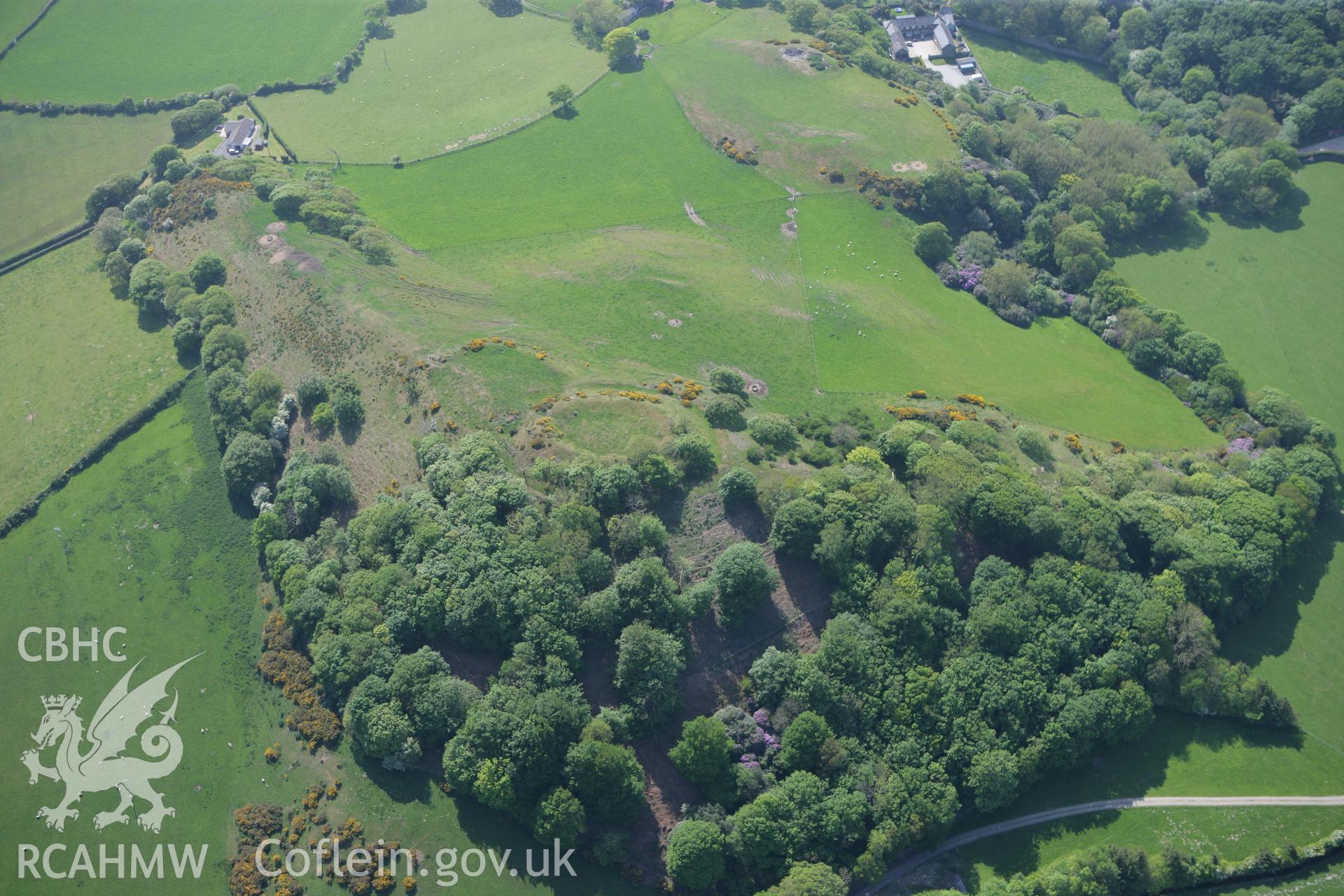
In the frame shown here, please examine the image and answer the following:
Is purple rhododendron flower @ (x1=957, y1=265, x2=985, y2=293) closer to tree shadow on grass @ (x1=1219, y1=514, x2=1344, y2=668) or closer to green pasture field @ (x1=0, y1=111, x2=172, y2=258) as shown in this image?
tree shadow on grass @ (x1=1219, y1=514, x2=1344, y2=668)

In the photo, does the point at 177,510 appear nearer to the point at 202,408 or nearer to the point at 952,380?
the point at 202,408

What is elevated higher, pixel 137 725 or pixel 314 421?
pixel 314 421

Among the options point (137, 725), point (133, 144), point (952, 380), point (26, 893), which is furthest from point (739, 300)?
point (133, 144)

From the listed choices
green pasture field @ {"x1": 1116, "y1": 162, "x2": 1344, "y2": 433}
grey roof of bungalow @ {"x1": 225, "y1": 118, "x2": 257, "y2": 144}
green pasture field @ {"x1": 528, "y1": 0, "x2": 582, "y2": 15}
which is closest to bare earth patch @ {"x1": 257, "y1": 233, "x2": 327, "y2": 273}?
grey roof of bungalow @ {"x1": 225, "y1": 118, "x2": 257, "y2": 144}

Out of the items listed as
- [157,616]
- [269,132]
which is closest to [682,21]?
[269,132]

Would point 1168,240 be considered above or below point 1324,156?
below

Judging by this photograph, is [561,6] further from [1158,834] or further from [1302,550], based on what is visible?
[1158,834]
